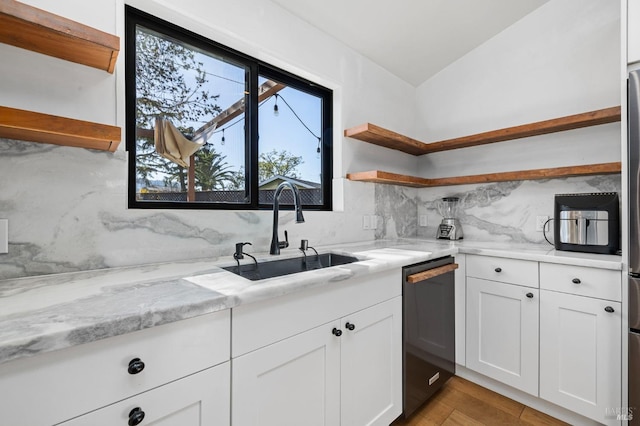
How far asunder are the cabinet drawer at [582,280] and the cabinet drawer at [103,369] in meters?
1.78

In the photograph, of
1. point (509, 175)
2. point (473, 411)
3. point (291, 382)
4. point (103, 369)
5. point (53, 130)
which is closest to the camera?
point (103, 369)

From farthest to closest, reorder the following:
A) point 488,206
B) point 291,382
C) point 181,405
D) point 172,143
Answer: point 488,206, point 172,143, point 291,382, point 181,405

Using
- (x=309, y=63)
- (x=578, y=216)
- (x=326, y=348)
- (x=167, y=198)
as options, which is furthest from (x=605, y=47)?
(x=167, y=198)

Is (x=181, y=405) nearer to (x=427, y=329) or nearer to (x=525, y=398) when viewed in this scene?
(x=427, y=329)

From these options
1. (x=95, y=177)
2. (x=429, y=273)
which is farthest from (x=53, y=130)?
(x=429, y=273)

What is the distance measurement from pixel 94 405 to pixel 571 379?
214cm

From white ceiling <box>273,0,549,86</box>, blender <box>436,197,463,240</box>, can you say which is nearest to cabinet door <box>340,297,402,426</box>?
blender <box>436,197,463,240</box>

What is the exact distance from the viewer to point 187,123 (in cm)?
151

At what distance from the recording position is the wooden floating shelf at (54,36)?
33.2 inches

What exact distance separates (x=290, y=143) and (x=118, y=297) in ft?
4.78

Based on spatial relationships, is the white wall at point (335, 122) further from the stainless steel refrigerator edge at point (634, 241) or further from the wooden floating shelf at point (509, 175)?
the stainless steel refrigerator edge at point (634, 241)

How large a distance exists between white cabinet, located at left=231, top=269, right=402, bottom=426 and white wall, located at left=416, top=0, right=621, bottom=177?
1.63 meters

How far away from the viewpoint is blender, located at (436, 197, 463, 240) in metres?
2.45

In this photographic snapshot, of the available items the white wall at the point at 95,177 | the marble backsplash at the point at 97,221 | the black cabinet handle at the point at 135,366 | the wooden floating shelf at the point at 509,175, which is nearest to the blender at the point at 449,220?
the wooden floating shelf at the point at 509,175
